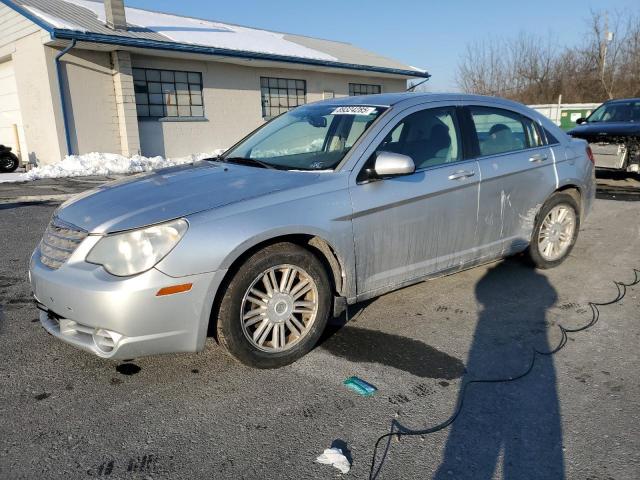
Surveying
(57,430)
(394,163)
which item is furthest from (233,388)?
(394,163)

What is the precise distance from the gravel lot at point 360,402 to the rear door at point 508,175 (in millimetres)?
610

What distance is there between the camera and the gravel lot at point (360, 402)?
2.27m

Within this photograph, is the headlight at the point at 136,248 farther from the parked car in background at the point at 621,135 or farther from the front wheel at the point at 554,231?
the parked car in background at the point at 621,135

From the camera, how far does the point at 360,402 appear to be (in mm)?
2762

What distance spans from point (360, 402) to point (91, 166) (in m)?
12.5

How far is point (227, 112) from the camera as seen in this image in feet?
55.8

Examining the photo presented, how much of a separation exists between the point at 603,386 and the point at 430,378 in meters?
0.98

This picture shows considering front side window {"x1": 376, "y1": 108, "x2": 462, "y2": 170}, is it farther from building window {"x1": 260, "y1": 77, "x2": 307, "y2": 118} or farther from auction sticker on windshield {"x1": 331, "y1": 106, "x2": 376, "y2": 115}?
building window {"x1": 260, "y1": 77, "x2": 307, "y2": 118}

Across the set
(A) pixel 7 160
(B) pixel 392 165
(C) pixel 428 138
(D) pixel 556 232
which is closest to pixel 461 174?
(C) pixel 428 138

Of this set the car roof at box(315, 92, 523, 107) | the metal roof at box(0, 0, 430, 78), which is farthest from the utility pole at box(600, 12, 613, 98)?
the car roof at box(315, 92, 523, 107)

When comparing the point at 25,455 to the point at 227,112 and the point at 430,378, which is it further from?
the point at 227,112

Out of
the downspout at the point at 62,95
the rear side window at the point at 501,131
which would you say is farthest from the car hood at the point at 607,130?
the downspout at the point at 62,95

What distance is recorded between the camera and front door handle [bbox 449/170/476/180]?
12.6ft

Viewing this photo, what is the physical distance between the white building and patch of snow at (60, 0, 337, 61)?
2.7 inches
